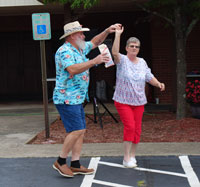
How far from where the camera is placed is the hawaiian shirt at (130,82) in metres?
5.73

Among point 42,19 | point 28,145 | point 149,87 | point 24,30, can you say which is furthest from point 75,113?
point 24,30

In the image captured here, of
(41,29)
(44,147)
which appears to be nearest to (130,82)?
(44,147)

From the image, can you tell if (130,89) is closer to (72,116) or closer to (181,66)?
(72,116)

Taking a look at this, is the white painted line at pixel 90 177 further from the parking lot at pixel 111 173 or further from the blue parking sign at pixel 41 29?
Result: the blue parking sign at pixel 41 29

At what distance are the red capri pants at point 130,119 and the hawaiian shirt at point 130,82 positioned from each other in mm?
84

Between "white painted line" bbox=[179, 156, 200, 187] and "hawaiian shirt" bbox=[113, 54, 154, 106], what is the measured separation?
1121 mm

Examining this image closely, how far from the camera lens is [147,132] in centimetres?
873

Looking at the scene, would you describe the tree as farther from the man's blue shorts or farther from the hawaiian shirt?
the man's blue shorts

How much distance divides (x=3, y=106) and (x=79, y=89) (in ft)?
31.5

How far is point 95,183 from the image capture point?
5297 millimetres

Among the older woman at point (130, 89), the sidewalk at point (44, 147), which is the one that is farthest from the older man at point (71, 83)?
the sidewalk at point (44, 147)

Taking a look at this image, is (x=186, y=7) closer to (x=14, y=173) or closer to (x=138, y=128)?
(x=138, y=128)

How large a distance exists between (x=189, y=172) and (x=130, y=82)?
57.4 inches

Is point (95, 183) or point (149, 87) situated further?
point (149, 87)
